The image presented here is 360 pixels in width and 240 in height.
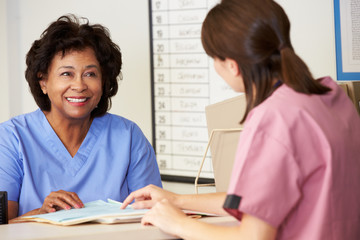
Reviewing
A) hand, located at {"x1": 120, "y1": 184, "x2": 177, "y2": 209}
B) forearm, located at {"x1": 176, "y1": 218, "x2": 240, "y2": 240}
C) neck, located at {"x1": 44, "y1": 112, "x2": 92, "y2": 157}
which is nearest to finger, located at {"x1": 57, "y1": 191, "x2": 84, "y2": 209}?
hand, located at {"x1": 120, "y1": 184, "x2": 177, "y2": 209}

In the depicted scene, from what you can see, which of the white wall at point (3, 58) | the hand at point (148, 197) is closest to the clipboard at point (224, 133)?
the hand at point (148, 197)

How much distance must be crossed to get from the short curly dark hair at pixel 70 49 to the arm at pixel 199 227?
92 cm

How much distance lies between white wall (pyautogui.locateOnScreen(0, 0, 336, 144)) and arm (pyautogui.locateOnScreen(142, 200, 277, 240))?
1239 mm

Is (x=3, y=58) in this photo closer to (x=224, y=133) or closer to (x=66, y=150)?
(x=66, y=150)

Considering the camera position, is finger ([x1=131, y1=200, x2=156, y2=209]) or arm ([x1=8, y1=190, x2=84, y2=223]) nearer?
finger ([x1=131, y1=200, x2=156, y2=209])

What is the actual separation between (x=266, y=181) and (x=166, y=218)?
0.92ft

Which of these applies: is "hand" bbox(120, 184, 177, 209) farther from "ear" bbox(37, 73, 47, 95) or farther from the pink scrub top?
"ear" bbox(37, 73, 47, 95)

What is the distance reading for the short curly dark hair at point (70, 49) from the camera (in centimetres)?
191

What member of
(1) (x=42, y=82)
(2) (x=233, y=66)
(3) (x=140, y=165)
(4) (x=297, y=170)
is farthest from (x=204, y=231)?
(1) (x=42, y=82)

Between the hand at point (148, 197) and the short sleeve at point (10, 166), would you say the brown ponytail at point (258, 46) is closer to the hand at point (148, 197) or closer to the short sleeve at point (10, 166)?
the hand at point (148, 197)

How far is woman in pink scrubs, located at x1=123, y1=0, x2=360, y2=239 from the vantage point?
0.98 metres

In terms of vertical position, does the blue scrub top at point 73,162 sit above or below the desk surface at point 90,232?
above

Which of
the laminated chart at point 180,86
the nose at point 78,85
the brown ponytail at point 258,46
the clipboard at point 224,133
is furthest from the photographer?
the laminated chart at point 180,86

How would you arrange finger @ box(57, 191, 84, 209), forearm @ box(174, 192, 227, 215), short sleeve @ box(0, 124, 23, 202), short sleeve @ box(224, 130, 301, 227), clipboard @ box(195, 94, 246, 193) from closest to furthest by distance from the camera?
short sleeve @ box(224, 130, 301, 227)
forearm @ box(174, 192, 227, 215)
finger @ box(57, 191, 84, 209)
clipboard @ box(195, 94, 246, 193)
short sleeve @ box(0, 124, 23, 202)
